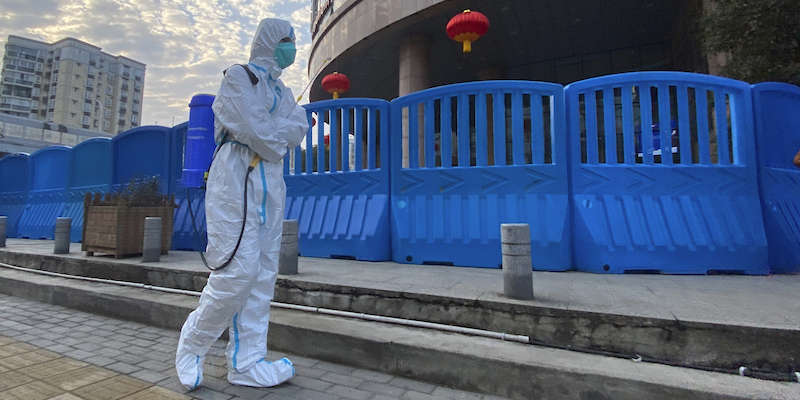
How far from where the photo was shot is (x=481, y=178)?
15.6 ft

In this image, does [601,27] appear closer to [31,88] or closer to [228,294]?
[228,294]

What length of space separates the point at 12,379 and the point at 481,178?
178 inches

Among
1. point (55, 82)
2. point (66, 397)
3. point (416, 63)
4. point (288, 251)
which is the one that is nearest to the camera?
point (66, 397)

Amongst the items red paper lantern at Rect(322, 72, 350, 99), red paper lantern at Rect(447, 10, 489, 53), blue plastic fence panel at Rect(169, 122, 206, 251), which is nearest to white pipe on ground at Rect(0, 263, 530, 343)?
blue plastic fence panel at Rect(169, 122, 206, 251)

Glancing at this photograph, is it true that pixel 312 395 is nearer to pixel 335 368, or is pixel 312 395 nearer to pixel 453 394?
pixel 335 368

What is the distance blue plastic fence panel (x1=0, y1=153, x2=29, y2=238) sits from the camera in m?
10.5

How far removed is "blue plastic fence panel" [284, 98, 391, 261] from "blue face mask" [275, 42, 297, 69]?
2.48 meters

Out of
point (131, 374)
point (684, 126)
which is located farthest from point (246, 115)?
point (684, 126)

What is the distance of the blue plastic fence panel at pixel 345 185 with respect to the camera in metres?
5.26

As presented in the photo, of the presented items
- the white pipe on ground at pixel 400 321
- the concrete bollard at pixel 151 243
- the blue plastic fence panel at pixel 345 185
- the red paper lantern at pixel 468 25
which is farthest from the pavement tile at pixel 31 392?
the red paper lantern at pixel 468 25

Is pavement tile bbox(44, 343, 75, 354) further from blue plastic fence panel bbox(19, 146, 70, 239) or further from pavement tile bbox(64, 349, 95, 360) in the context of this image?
blue plastic fence panel bbox(19, 146, 70, 239)

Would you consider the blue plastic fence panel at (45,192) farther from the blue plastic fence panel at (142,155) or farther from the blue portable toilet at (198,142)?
the blue portable toilet at (198,142)

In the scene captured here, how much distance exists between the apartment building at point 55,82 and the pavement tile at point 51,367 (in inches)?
3010

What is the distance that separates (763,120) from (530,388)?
184 inches
